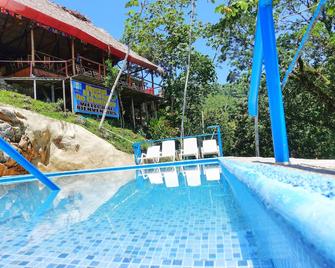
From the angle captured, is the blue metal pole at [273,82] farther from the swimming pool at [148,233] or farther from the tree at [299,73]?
the tree at [299,73]

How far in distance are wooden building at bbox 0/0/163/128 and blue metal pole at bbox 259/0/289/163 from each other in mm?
11579

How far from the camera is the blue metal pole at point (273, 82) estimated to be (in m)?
3.41

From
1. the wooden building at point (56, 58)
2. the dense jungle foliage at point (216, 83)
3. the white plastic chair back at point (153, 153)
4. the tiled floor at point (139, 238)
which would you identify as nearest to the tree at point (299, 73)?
the dense jungle foliage at point (216, 83)

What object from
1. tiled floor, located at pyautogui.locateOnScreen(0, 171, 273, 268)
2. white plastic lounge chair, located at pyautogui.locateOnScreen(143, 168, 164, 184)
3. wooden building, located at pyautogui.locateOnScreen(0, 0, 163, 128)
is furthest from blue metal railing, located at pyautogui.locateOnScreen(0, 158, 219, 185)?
wooden building, located at pyautogui.locateOnScreen(0, 0, 163, 128)

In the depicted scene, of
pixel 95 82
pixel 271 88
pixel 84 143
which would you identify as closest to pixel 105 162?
pixel 84 143

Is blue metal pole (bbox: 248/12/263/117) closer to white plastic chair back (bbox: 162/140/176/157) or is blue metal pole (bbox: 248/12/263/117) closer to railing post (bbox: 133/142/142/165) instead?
white plastic chair back (bbox: 162/140/176/157)

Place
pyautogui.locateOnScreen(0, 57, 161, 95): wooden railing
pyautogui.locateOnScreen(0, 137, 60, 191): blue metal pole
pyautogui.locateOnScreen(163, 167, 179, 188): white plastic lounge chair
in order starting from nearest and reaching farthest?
1. pyautogui.locateOnScreen(0, 137, 60, 191): blue metal pole
2. pyautogui.locateOnScreen(163, 167, 179, 188): white plastic lounge chair
3. pyautogui.locateOnScreen(0, 57, 161, 95): wooden railing

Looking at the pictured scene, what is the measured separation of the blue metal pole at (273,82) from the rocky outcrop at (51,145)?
7.51 m

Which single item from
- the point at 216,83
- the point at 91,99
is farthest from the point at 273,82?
the point at 216,83

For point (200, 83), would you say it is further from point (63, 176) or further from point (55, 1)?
point (63, 176)

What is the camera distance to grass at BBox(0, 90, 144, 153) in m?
11.5

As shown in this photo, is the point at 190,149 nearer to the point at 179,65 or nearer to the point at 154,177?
the point at 154,177

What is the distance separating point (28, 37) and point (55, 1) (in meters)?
3.40

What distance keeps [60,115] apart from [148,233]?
35.7ft
